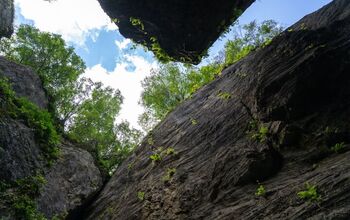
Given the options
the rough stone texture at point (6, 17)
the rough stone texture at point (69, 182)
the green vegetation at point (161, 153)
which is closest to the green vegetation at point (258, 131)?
the green vegetation at point (161, 153)

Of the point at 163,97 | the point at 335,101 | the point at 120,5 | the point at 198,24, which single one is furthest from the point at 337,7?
the point at 163,97

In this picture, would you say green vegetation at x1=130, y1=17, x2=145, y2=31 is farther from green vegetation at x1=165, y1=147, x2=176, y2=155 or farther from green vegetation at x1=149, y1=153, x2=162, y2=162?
green vegetation at x1=149, y1=153, x2=162, y2=162

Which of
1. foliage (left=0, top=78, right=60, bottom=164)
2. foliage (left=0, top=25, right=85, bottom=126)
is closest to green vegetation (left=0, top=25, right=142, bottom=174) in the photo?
foliage (left=0, top=25, right=85, bottom=126)

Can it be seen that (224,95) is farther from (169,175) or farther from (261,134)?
(169,175)

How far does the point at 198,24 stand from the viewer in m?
16.7

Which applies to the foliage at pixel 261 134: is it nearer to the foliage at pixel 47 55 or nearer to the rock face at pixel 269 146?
the rock face at pixel 269 146

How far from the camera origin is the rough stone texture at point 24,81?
2038 centimetres

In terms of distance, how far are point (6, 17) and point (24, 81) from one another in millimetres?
3727

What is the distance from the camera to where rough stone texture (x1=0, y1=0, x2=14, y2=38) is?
2014cm

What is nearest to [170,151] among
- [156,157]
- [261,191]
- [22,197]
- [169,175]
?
[156,157]

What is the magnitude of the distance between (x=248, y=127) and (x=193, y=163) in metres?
2.65

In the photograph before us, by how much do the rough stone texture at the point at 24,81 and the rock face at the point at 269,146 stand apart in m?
8.32

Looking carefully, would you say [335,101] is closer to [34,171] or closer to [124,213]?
[124,213]

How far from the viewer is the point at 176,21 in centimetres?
1641
